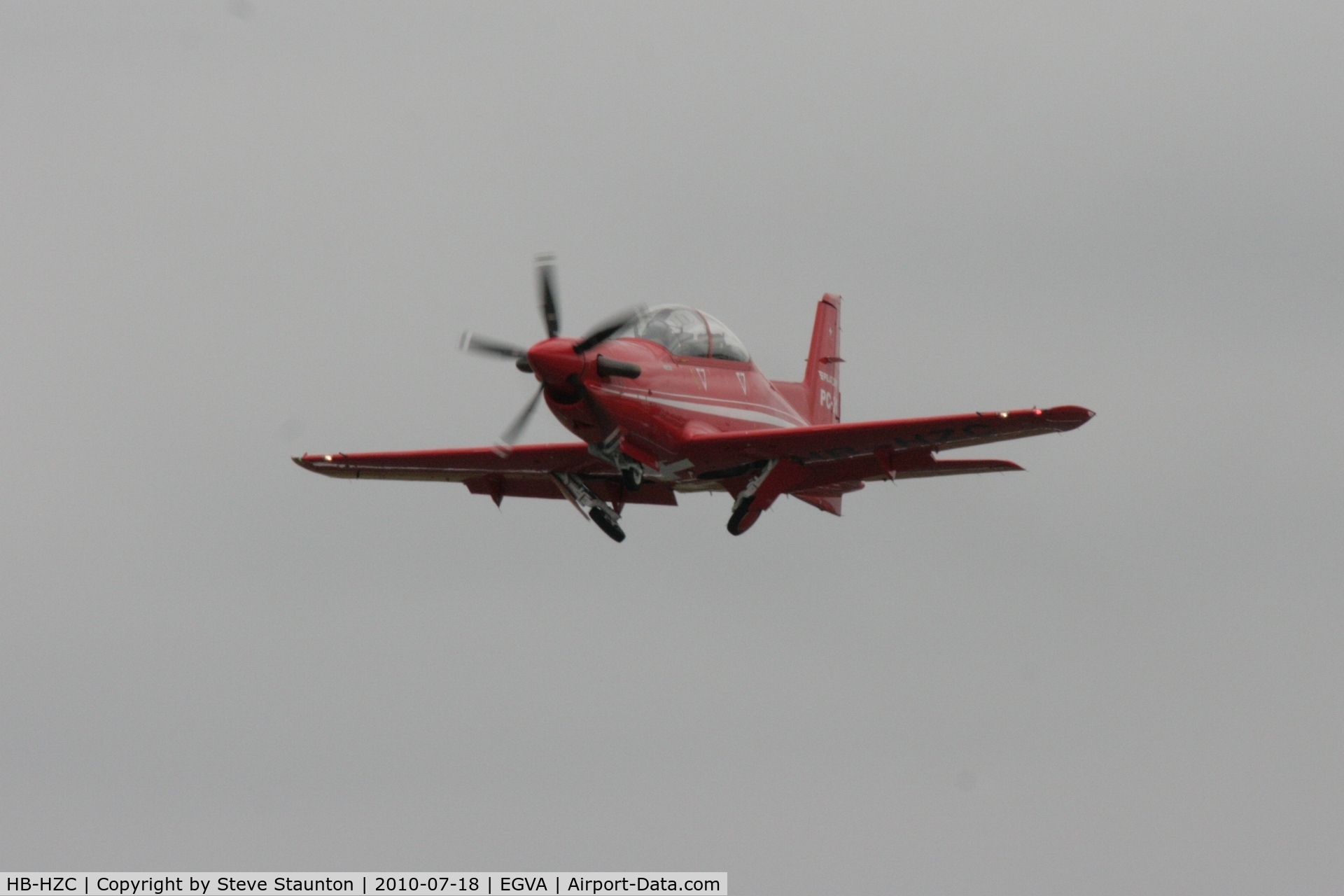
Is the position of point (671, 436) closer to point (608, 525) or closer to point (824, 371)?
point (608, 525)

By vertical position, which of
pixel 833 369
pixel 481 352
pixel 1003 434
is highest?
pixel 833 369

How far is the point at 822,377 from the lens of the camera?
37.7 metres

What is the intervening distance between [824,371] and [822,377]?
0.23 m

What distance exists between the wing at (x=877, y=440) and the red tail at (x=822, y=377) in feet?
14.7

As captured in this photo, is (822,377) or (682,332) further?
(822,377)

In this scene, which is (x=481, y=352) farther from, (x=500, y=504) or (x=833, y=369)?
(x=833, y=369)

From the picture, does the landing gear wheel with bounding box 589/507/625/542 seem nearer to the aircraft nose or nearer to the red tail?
the aircraft nose

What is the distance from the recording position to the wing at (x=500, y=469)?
31.2 metres

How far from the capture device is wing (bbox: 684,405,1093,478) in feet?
89.2

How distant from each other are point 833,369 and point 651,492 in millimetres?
6765

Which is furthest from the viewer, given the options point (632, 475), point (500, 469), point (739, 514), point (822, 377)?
point (822, 377)

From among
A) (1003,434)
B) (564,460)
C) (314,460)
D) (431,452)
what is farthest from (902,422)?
(314,460)

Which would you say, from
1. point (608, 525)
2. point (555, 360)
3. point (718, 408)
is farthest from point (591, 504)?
point (555, 360)

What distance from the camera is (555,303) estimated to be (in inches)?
1119
